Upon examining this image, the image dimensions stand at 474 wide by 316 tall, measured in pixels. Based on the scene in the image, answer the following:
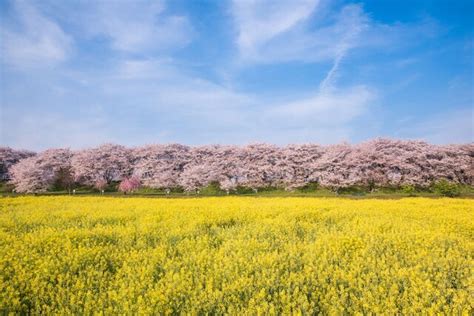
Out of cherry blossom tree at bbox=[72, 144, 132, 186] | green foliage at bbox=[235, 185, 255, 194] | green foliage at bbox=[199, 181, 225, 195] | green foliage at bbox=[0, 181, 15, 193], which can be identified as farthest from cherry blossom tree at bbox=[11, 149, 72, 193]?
green foliage at bbox=[235, 185, 255, 194]

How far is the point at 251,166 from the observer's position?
67.2 metres

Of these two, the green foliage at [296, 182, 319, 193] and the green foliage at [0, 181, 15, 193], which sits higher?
the green foliage at [0, 181, 15, 193]

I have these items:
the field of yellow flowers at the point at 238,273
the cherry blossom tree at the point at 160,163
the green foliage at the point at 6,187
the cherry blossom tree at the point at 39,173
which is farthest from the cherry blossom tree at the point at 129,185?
the field of yellow flowers at the point at 238,273

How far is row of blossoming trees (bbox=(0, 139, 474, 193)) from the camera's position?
195 feet

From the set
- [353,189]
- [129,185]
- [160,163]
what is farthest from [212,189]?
[353,189]

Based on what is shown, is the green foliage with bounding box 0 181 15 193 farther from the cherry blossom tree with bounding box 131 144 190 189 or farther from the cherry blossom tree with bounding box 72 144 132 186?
the cherry blossom tree with bounding box 131 144 190 189

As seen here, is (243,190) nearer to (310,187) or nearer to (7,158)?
(310,187)

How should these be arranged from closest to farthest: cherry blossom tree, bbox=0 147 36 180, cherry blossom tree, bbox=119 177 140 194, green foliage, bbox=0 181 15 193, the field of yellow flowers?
the field of yellow flowers, cherry blossom tree, bbox=119 177 140 194, green foliage, bbox=0 181 15 193, cherry blossom tree, bbox=0 147 36 180

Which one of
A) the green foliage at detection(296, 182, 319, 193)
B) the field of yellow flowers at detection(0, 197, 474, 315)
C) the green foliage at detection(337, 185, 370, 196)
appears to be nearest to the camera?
the field of yellow flowers at detection(0, 197, 474, 315)

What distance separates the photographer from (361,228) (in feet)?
42.3

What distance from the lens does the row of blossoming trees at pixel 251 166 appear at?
5934 centimetres

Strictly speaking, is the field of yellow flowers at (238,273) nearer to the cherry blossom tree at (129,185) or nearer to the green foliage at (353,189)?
the green foliage at (353,189)

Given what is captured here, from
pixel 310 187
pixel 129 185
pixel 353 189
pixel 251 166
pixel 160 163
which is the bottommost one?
pixel 353 189

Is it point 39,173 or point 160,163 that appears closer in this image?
point 39,173
